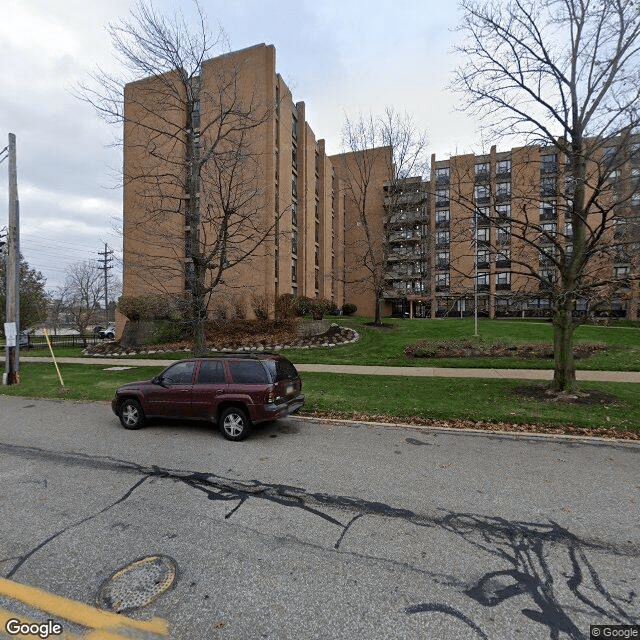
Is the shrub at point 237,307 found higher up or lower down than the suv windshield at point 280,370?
higher up

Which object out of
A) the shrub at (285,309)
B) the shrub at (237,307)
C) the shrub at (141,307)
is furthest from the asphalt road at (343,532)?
the shrub at (141,307)

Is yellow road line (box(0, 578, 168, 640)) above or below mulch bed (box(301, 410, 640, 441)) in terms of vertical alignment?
above

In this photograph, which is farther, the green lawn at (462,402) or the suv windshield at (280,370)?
the green lawn at (462,402)

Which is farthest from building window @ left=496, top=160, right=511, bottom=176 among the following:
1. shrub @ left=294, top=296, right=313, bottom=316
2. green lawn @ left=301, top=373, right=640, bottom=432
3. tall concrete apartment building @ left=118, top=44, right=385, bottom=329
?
shrub @ left=294, top=296, right=313, bottom=316

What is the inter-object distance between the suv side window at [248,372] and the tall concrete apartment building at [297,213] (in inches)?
226

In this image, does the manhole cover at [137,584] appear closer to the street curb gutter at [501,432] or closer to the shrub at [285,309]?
the street curb gutter at [501,432]

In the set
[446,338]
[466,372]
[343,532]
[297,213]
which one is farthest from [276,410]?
[297,213]

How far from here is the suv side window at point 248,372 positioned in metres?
6.57

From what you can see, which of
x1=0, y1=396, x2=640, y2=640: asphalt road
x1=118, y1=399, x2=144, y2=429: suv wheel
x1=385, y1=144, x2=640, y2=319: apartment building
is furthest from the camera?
x1=385, y1=144, x2=640, y2=319: apartment building

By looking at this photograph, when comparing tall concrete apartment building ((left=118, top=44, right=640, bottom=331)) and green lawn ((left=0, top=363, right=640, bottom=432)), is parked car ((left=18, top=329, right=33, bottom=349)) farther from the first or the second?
green lawn ((left=0, top=363, right=640, bottom=432))

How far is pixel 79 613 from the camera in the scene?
8.15ft

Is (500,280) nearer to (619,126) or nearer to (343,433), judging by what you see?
(619,126)

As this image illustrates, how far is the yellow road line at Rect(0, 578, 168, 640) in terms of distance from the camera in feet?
7.80

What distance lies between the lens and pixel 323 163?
37.3 m
